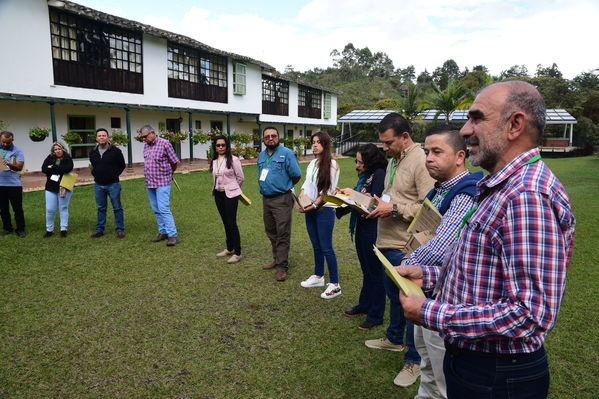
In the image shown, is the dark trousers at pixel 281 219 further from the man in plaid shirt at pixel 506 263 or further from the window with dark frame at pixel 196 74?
the window with dark frame at pixel 196 74

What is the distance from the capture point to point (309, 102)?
106 ft

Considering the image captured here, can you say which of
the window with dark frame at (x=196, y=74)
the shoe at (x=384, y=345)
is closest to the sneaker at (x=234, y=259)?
the shoe at (x=384, y=345)

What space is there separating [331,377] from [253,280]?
232cm

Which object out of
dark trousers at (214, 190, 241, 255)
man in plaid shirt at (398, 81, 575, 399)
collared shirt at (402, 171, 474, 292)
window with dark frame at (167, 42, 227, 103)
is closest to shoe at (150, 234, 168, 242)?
dark trousers at (214, 190, 241, 255)

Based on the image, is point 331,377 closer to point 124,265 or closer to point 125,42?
point 124,265

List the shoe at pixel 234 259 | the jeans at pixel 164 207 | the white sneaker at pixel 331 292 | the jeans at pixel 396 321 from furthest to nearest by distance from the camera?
the jeans at pixel 164 207 < the shoe at pixel 234 259 < the white sneaker at pixel 331 292 < the jeans at pixel 396 321

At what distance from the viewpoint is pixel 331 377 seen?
3227 mm

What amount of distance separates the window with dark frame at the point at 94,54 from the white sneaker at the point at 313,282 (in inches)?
533

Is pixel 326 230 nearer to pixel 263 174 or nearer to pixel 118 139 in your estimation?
pixel 263 174

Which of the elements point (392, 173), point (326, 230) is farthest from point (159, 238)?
point (392, 173)

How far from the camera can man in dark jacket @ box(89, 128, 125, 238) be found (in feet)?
23.1

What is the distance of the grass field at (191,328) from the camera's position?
3113 millimetres

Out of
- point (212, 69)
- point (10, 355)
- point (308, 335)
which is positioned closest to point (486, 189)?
point (308, 335)

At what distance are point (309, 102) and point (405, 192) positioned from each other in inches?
1187
